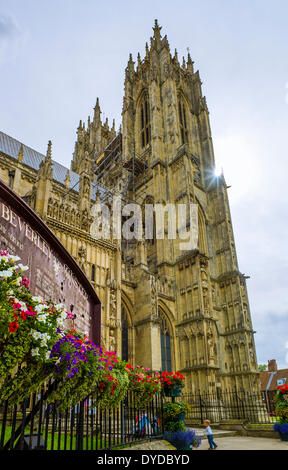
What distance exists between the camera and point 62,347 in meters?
3.91

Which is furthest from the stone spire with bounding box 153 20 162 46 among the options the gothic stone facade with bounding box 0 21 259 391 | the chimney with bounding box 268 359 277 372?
the chimney with bounding box 268 359 277 372

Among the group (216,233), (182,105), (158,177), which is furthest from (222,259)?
(182,105)

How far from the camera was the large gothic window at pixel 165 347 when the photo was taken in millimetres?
20812

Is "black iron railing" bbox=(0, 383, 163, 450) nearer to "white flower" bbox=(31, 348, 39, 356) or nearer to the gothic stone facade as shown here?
"white flower" bbox=(31, 348, 39, 356)

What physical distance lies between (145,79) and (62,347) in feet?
129

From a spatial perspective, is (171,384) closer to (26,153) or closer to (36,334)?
(36,334)

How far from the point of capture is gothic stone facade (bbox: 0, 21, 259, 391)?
16562 mm

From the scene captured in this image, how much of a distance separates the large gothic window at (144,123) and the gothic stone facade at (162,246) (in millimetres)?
143

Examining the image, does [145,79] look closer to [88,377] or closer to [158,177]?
[158,177]

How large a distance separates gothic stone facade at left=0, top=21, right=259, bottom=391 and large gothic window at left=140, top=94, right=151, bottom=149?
14 cm

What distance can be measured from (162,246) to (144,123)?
17371 millimetres

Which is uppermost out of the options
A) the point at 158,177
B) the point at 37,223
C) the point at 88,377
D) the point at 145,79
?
the point at 145,79

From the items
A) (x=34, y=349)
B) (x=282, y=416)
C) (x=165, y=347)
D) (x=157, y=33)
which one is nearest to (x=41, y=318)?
(x=34, y=349)
